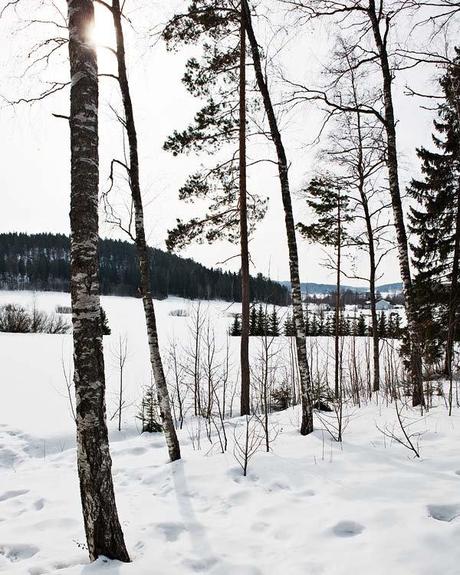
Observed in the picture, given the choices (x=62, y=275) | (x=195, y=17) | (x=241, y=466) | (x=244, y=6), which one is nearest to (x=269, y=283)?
(x=241, y=466)

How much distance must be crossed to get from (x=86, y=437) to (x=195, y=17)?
8805mm

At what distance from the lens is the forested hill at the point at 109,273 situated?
88438mm

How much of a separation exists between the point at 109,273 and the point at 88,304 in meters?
98.3

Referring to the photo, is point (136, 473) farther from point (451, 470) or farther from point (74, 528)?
point (451, 470)

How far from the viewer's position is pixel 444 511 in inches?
131

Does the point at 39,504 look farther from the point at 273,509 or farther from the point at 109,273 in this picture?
the point at 109,273

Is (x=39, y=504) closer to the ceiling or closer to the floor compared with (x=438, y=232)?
closer to the floor

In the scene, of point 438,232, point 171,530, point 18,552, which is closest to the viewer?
point 18,552

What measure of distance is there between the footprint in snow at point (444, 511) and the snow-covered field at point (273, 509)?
0.04ft

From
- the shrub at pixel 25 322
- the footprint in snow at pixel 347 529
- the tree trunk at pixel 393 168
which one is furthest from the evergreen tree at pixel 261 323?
the shrub at pixel 25 322

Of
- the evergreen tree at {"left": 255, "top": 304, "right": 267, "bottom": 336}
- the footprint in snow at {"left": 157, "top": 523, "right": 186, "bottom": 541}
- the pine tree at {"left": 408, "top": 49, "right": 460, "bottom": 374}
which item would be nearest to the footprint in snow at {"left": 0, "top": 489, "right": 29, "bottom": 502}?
the footprint in snow at {"left": 157, "top": 523, "right": 186, "bottom": 541}

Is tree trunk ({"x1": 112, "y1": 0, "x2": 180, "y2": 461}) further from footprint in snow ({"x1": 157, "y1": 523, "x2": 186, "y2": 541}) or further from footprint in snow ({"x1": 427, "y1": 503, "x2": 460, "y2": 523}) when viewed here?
footprint in snow ({"x1": 427, "y1": 503, "x2": 460, "y2": 523})

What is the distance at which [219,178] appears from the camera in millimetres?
10141

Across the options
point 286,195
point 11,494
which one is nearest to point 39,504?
point 11,494
